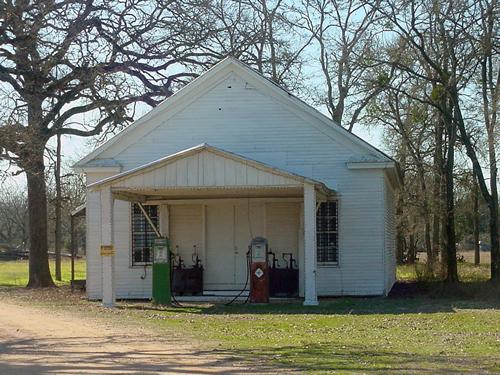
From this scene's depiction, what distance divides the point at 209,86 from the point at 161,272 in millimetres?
6104

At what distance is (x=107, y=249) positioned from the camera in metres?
21.8

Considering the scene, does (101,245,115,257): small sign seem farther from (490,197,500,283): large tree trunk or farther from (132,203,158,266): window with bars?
(490,197,500,283): large tree trunk

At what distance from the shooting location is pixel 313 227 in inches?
842

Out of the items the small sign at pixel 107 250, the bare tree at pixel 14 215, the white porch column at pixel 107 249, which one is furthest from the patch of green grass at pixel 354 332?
the bare tree at pixel 14 215

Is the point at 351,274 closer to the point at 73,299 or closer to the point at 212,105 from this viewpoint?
the point at 212,105

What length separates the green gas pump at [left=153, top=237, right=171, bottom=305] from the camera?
22078 millimetres

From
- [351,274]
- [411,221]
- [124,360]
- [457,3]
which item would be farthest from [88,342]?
[411,221]

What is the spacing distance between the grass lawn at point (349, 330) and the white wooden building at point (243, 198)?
143 cm

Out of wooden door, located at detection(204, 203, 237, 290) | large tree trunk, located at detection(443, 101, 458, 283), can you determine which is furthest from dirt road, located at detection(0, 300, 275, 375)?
large tree trunk, located at detection(443, 101, 458, 283)

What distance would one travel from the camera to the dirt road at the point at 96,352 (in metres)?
11.2

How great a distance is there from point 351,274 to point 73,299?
8.19 m

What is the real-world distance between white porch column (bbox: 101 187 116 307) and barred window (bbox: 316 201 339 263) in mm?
6189

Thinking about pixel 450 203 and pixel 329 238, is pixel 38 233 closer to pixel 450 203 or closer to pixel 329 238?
pixel 329 238

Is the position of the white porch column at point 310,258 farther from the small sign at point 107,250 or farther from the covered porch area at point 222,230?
the small sign at point 107,250
